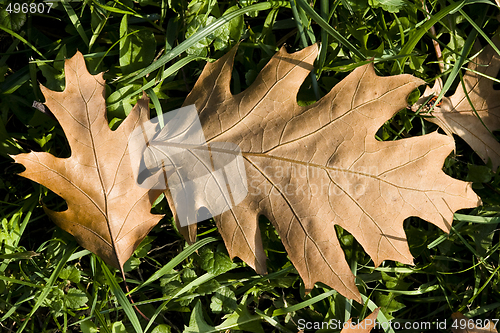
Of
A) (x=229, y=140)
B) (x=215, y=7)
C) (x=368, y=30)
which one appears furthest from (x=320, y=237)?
(x=215, y=7)

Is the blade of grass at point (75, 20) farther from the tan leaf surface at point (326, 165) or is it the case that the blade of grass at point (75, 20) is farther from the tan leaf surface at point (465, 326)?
the tan leaf surface at point (465, 326)

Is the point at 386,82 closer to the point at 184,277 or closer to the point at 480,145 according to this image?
the point at 480,145

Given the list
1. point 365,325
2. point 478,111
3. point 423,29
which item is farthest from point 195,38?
point 365,325

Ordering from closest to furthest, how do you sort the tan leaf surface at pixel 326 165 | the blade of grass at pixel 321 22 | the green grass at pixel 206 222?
the tan leaf surface at pixel 326 165 < the blade of grass at pixel 321 22 < the green grass at pixel 206 222

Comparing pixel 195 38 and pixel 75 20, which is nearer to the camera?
pixel 195 38

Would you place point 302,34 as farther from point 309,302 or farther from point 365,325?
point 365,325

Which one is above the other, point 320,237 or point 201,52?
point 201,52

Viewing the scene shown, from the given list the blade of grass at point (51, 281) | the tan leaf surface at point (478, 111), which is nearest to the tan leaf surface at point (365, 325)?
the tan leaf surface at point (478, 111)
